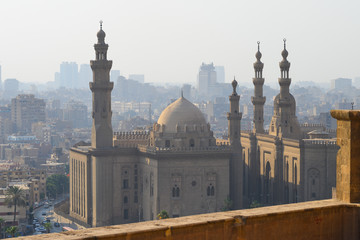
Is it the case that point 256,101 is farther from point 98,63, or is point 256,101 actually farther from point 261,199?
point 98,63

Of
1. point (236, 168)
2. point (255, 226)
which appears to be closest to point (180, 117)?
point (236, 168)

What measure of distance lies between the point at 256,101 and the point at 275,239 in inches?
2245

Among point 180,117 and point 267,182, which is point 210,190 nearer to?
point 180,117

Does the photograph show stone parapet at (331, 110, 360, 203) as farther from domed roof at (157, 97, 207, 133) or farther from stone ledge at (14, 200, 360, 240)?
domed roof at (157, 97, 207, 133)

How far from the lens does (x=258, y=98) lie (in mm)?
67312

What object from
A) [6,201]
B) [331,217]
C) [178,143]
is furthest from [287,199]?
[331,217]

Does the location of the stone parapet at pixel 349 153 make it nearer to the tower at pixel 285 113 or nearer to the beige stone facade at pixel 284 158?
the beige stone facade at pixel 284 158

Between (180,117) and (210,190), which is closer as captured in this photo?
(210,190)

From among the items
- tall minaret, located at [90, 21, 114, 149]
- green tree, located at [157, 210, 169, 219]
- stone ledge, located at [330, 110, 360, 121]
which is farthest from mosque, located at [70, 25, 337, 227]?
stone ledge, located at [330, 110, 360, 121]

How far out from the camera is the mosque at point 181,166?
58.4 metres

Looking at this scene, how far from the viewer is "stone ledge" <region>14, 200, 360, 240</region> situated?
9.47 meters

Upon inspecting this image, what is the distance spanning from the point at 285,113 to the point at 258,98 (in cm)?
585

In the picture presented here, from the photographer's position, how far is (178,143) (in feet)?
198

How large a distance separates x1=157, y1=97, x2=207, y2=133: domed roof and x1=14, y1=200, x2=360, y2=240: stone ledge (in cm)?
4864
